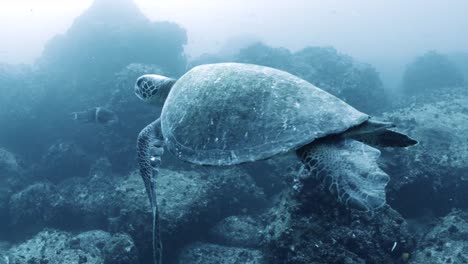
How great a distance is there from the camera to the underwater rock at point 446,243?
156 inches

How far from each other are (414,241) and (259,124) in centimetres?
292

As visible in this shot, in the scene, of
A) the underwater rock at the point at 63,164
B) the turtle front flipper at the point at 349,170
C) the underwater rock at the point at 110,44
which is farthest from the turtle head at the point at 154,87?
the underwater rock at the point at 110,44

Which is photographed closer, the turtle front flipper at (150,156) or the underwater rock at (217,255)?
the turtle front flipper at (150,156)

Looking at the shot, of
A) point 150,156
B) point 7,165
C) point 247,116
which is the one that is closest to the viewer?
point 247,116

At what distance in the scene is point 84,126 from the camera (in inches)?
398

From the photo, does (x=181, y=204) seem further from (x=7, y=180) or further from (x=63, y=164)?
(x=7, y=180)

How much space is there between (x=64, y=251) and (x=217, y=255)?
2272 mm

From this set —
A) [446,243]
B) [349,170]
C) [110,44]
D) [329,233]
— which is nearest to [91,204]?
[329,233]

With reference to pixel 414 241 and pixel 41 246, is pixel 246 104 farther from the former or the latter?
pixel 41 246

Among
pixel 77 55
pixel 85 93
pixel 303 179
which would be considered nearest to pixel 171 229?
pixel 303 179

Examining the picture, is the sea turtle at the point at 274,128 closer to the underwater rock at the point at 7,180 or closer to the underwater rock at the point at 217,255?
the underwater rock at the point at 217,255

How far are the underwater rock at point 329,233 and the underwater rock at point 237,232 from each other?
4.93 feet

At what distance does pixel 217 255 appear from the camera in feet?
16.7

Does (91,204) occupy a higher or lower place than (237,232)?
lower
